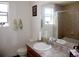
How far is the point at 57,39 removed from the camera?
1209 millimetres

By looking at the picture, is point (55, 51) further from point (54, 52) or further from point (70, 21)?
point (70, 21)

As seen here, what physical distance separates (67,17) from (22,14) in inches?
19.0

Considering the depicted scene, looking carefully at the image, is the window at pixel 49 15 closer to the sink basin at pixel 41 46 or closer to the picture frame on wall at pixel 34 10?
the picture frame on wall at pixel 34 10

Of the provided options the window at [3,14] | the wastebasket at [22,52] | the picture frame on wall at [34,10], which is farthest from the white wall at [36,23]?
the window at [3,14]

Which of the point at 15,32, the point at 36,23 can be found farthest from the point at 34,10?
the point at 15,32

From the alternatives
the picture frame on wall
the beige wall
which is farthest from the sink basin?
the picture frame on wall

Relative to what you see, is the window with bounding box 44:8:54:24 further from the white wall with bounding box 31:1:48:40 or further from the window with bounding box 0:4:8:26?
the window with bounding box 0:4:8:26

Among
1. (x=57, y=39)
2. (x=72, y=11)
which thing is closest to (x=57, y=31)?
(x=57, y=39)

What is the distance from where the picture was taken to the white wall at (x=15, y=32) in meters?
1.17

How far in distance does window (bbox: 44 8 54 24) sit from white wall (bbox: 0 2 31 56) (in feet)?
0.61

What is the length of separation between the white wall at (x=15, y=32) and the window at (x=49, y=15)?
187 millimetres

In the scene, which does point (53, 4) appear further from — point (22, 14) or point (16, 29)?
point (16, 29)

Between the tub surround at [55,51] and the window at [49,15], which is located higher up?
the window at [49,15]

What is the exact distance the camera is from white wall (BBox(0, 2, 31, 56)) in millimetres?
1166
